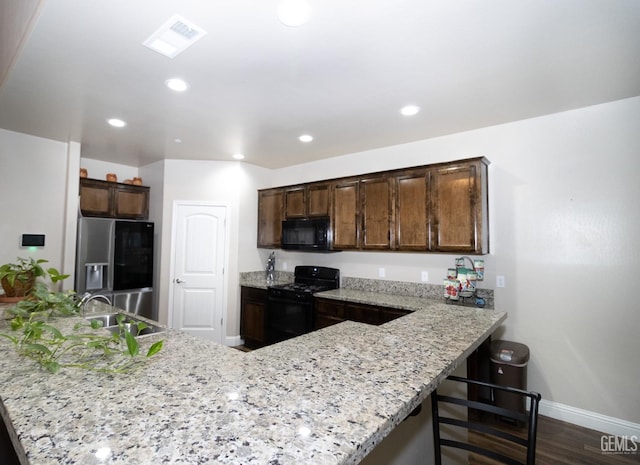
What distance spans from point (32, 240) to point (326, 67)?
371cm

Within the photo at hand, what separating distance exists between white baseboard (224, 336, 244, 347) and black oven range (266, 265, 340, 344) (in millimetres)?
666

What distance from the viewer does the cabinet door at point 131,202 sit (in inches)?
176

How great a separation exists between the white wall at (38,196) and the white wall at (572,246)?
455 centimetres

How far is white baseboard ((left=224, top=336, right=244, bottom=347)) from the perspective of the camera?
177 inches

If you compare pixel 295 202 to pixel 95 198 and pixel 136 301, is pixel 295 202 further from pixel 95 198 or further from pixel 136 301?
pixel 95 198

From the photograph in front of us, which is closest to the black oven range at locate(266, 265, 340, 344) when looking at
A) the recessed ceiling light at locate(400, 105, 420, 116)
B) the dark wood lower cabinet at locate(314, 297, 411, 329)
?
the dark wood lower cabinet at locate(314, 297, 411, 329)

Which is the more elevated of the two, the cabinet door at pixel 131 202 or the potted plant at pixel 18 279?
the cabinet door at pixel 131 202

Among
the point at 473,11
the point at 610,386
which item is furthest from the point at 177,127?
the point at 610,386

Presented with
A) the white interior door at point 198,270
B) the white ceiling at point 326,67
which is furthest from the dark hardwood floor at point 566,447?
the white interior door at point 198,270

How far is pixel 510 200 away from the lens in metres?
3.00

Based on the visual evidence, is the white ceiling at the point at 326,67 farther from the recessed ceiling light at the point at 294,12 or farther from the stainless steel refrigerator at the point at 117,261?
the stainless steel refrigerator at the point at 117,261

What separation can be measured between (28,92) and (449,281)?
12.9ft

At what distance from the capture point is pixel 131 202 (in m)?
4.61

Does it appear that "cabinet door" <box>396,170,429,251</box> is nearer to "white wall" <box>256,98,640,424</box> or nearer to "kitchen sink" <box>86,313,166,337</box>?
"white wall" <box>256,98,640,424</box>
